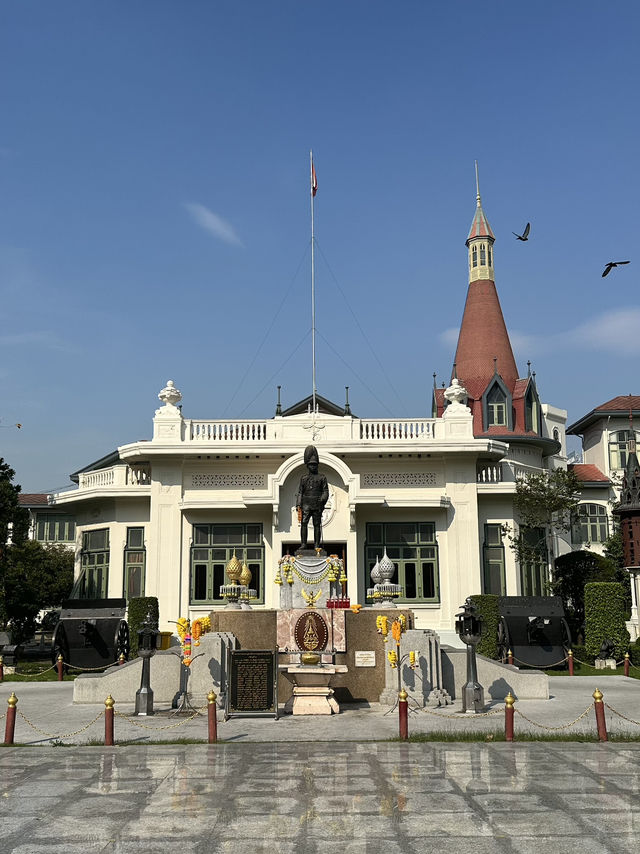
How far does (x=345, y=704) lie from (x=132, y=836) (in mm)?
11091

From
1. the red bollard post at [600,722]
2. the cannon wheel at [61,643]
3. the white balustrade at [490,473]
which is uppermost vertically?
the white balustrade at [490,473]

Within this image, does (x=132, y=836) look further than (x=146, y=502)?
Answer: No

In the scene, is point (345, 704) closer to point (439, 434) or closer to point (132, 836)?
point (132, 836)

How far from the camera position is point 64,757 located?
1311cm

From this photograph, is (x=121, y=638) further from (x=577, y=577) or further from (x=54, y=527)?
(x=54, y=527)

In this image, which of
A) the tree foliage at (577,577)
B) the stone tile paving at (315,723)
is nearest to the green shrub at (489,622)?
the tree foliage at (577,577)

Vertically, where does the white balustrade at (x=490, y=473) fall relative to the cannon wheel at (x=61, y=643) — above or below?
above

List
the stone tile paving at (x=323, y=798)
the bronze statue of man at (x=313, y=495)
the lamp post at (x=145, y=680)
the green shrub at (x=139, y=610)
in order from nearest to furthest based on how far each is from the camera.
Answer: the stone tile paving at (x=323, y=798), the lamp post at (x=145, y=680), the bronze statue of man at (x=313, y=495), the green shrub at (x=139, y=610)

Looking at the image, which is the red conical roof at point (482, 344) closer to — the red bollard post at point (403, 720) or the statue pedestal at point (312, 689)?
the statue pedestal at point (312, 689)

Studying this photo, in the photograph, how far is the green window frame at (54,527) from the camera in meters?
52.3

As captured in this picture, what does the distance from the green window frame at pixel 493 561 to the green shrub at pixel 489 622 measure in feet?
14.7

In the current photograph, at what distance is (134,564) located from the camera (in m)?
33.9

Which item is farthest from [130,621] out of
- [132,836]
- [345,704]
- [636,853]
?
[636,853]

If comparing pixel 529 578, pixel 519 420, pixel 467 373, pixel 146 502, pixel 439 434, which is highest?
pixel 467 373
